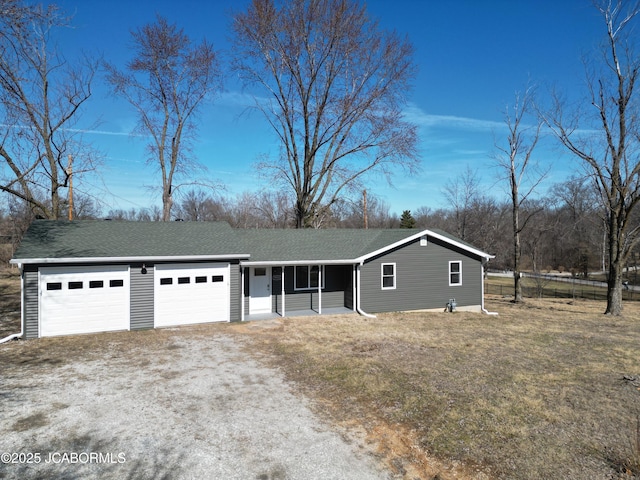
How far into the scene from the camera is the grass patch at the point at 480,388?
5188mm

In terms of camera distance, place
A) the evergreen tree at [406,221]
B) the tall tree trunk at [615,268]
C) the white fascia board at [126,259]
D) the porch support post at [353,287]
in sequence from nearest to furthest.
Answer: the white fascia board at [126,259] → the porch support post at [353,287] → the tall tree trunk at [615,268] → the evergreen tree at [406,221]

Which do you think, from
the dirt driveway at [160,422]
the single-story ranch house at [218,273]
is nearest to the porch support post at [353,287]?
the single-story ranch house at [218,273]

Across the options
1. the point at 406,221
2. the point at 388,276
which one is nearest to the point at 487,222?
the point at 406,221

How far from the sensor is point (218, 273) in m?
13.8

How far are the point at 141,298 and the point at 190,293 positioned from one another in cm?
158

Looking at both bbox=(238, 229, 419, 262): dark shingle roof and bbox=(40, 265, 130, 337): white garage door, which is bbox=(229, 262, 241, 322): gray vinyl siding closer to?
bbox=(238, 229, 419, 262): dark shingle roof

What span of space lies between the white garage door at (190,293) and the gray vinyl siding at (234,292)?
0.12 m

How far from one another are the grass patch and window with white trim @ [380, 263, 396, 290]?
7.90 ft

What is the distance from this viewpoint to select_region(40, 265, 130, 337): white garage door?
1160 cm

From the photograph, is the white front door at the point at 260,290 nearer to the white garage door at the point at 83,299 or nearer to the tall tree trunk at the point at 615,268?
the white garage door at the point at 83,299

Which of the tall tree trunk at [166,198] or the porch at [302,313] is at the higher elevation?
the tall tree trunk at [166,198]

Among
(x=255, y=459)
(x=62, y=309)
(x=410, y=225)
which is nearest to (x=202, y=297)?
(x=62, y=309)

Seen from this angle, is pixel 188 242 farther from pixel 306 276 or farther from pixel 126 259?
pixel 306 276

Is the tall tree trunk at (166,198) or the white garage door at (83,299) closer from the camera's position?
the white garage door at (83,299)
